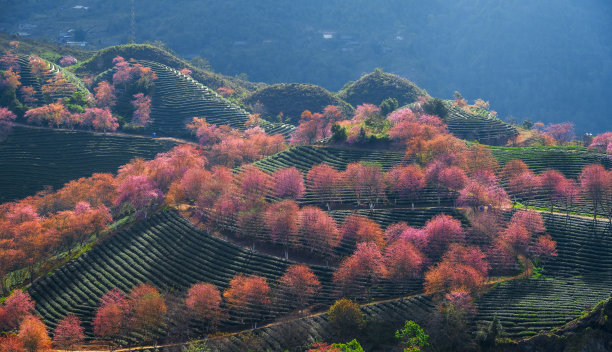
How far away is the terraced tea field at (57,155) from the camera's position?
89062 millimetres

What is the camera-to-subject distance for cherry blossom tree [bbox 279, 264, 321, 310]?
53969 mm

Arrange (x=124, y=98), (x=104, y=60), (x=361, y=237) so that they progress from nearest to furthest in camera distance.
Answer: (x=361, y=237)
(x=124, y=98)
(x=104, y=60)

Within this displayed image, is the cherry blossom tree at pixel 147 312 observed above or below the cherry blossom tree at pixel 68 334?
above

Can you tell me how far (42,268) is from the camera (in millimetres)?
65188

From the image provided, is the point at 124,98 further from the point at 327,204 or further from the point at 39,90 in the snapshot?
the point at 327,204

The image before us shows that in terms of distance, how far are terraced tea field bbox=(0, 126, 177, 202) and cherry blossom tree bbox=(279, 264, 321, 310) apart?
49.9 metres

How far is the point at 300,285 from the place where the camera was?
2125 inches

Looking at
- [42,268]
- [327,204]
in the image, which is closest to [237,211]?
[327,204]

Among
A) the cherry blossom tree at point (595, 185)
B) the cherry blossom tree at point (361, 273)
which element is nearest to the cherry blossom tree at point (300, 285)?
the cherry blossom tree at point (361, 273)

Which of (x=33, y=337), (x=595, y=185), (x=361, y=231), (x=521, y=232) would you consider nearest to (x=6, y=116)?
(x=33, y=337)

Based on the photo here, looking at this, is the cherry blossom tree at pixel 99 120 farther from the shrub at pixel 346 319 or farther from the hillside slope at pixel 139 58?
the shrub at pixel 346 319

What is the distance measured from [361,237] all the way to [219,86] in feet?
270

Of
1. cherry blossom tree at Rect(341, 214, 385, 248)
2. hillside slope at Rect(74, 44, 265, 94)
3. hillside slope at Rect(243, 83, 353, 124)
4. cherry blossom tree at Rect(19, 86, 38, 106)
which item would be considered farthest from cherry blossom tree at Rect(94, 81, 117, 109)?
cherry blossom tree at Rect(341, 214, 385, 248)

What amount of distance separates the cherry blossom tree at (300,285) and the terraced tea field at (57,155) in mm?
49937
